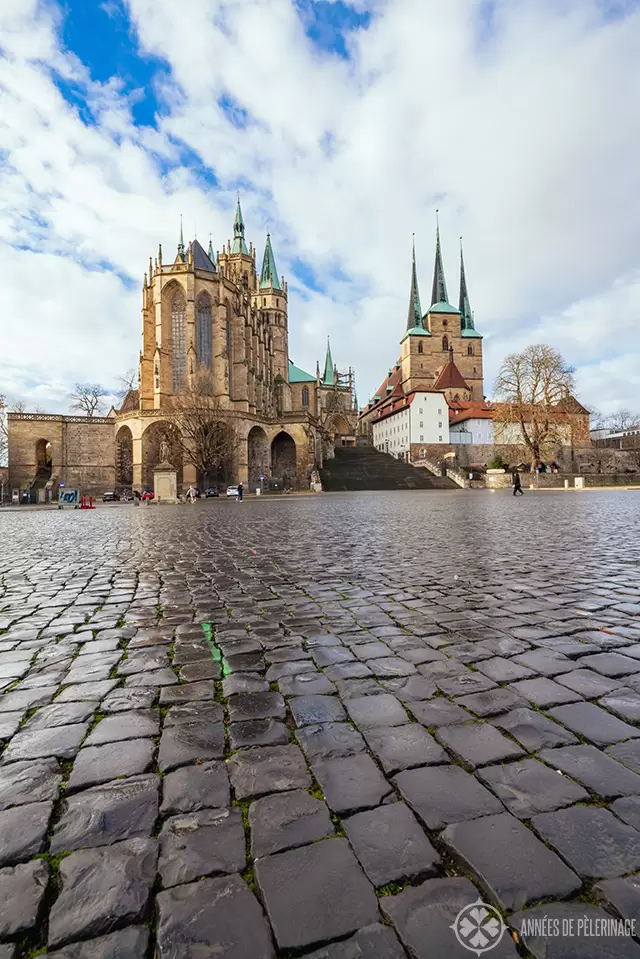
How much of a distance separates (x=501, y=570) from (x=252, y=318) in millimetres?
51111

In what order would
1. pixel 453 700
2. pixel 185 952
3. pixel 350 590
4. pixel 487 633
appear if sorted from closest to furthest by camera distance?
pixel 185 952, pixel 453 700, pixel 487 633, pixel 350 590

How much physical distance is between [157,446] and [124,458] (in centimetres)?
687

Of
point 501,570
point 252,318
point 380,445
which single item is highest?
point 252,318

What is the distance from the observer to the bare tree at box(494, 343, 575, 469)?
39.0 meters

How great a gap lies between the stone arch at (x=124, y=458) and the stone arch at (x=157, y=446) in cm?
475

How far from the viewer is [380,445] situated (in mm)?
80375

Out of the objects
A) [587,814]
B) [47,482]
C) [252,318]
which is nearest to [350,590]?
[587,814]

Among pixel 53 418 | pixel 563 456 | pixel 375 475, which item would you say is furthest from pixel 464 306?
pixel 53 418

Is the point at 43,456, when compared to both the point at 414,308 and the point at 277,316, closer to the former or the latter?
the point at 277,316

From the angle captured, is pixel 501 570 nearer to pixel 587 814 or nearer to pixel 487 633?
pixel 487 633

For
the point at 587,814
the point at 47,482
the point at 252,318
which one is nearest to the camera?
the point at 587,814

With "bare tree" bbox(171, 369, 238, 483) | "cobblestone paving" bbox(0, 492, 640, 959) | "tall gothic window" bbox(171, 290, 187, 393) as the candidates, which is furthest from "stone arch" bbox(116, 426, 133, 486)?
"cobblestone paving" bbox(0, 492, 640, 959)

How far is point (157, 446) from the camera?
42812 millimetres

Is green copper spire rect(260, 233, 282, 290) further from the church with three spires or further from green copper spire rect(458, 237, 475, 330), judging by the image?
green copper spire rect(458, 237, 475, 330)
